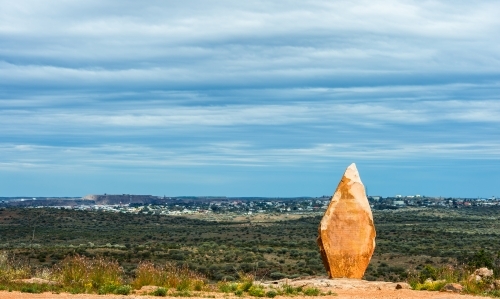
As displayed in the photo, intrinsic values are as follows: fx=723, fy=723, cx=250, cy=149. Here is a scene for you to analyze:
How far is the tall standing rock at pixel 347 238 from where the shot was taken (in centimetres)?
2127

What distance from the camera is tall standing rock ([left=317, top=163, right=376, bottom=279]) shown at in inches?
837

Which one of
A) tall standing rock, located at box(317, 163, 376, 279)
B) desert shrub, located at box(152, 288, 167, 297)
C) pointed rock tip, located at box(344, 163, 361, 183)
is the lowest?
desert shrub, located at box(152, 288, 167, 297)

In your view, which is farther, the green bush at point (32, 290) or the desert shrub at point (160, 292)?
the green bush at point (32, 290)

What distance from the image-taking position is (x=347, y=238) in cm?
2130

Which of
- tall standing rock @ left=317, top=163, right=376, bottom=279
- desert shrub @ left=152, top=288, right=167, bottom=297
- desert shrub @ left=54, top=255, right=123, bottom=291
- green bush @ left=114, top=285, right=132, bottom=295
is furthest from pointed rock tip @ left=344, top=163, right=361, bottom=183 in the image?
green bush @ left=114, top=285, right=132, bottom=295

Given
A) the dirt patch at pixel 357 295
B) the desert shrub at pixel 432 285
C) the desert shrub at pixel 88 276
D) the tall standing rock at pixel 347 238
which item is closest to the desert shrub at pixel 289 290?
the dirt patch at pixel 357 295

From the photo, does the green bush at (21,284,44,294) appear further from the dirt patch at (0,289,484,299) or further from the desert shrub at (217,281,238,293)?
the desert shrub at (217,281,238,293)

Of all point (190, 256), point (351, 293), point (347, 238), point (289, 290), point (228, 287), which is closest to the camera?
point (289, 290)

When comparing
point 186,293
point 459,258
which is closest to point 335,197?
point 186,293

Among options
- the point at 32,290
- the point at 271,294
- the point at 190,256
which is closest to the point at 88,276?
the point at 32,290

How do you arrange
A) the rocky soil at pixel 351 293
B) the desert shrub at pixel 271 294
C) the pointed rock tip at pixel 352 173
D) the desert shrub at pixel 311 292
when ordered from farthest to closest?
1. the pointed rock tip at pixel 352 173
2. the desert shrub at pixel 311 292
3. the desert shrub at pixel 271 294
4. the rocky soil at pixel 351 293

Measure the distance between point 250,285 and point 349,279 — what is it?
4.05 m

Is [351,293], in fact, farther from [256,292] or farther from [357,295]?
[256,292]

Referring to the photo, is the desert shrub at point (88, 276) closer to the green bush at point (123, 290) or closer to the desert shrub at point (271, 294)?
the green bush at point (123, 290)
